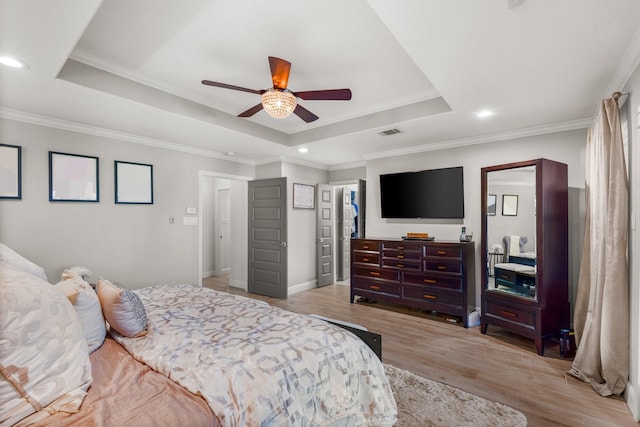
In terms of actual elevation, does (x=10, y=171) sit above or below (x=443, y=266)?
above

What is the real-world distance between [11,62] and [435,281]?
4.44 meters

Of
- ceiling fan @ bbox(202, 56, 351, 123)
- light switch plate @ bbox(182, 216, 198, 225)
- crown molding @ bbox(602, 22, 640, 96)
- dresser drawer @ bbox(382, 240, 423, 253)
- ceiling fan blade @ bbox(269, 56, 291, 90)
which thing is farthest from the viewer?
light switch plate @ bbox(182, 216, 198, 225)

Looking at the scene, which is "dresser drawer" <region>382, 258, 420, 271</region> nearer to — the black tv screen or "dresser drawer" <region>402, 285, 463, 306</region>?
"dresser drawer" <region>402, 285, 463, 306</region>

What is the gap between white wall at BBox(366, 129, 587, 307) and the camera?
3.44 meters

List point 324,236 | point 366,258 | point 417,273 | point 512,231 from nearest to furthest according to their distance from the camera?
point 512,231 < point 417,273 < point 366,258 < point 324,236

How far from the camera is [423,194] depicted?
14.5 feet

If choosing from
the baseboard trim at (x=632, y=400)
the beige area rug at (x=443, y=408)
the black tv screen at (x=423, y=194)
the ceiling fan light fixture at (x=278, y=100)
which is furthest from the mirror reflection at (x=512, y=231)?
the ceiling fan light fixture at (x=278, y=100)

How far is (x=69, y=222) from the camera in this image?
3.32 meters

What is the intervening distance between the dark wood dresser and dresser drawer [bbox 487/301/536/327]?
335mm

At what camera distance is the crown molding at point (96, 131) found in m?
3.00

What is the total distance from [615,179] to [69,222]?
16.6 feet

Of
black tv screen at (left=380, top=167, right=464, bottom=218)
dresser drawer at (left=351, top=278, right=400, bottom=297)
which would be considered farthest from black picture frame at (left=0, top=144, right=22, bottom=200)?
black tv screen at (left=380, top=167, right=464, bottom=218)

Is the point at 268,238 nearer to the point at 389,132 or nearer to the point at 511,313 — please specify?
Answer: the point at 389,132

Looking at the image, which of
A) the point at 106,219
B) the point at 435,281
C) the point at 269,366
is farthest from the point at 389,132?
the point at 106,219
